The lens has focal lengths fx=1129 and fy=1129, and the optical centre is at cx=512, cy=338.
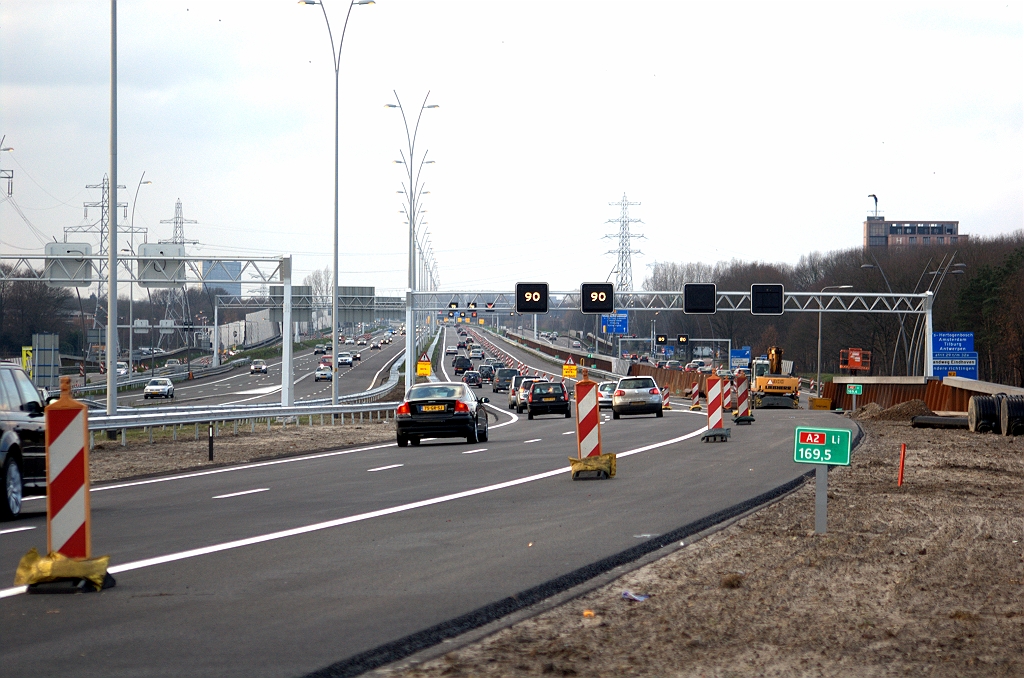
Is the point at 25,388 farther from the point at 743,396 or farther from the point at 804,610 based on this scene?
the point at 743,396

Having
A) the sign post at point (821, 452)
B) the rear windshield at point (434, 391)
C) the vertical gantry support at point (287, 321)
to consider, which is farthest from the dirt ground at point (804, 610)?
the vertical gantry support at point (287, 321)

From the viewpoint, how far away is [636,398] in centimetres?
4381

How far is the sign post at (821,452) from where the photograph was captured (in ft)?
35.3

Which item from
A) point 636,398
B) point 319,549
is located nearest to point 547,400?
point 636,398

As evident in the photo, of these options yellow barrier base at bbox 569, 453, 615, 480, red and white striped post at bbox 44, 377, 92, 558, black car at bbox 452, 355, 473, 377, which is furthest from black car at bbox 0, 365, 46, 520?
black car at bbox 452, 355, 473, 377

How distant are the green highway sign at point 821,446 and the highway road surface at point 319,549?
5.51ft

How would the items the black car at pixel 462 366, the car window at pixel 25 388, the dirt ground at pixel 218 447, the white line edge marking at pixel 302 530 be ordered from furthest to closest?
the black car at pixel 462 366 < the dirt ground at pixel 218 447 < the car window at pixel 25 388 < the white line edge marking at pixel 302 530

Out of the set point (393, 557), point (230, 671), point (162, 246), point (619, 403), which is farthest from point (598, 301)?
point (230, 671)

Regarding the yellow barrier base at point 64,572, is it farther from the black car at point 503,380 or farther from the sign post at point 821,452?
the black car at point 503,380

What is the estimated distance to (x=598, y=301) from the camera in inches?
2422

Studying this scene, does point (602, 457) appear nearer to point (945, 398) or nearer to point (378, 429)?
point (378, 429)

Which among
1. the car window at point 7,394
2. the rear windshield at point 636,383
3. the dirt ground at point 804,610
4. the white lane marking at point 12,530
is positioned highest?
the car window at point 7,394

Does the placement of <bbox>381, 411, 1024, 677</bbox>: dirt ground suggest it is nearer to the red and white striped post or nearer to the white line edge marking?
the red and white striped post

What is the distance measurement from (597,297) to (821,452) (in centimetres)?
5075
